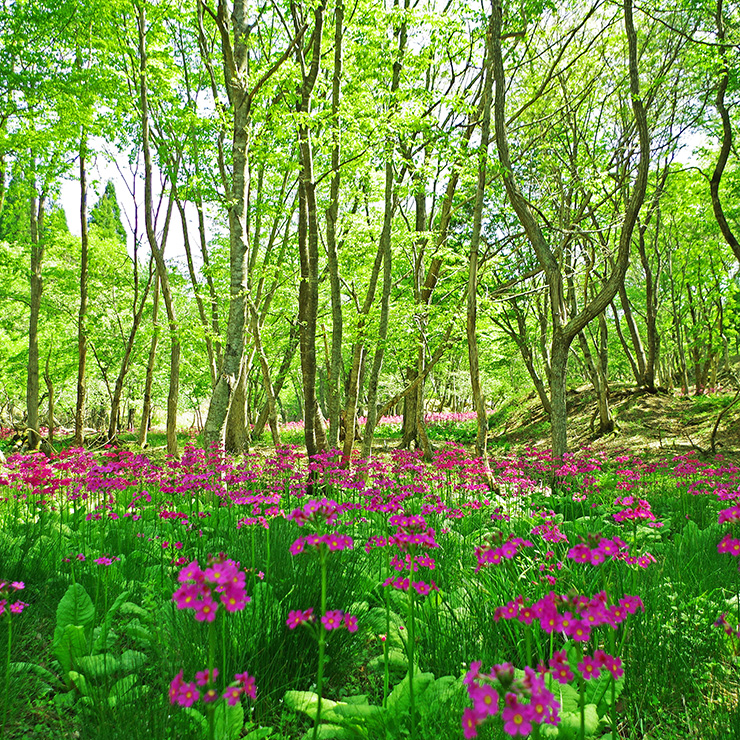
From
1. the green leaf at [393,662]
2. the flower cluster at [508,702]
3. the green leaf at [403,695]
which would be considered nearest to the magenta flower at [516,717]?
the flower cluster at [508,702]

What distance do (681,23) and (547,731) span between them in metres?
12.6

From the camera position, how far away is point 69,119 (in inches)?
355

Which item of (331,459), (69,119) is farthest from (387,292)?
(69,119)

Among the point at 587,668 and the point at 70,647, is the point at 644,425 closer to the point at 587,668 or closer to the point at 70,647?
the point at 587,668

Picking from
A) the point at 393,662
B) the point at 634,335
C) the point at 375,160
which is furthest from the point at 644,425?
the point at 393,662

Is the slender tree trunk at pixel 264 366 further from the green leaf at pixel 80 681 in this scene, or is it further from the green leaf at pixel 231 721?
the green leaf at pixel 231 721

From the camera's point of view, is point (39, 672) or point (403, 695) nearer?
point (403, 695)

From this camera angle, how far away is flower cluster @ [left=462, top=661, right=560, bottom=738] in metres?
0.93

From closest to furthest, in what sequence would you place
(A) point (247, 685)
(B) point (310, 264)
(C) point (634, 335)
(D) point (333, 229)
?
(A) point (247, 685), (B) point (310, 264), (D) point (333, 229), (C) point (634, 335)

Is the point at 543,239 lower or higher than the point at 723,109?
lower

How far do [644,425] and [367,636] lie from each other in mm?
11900

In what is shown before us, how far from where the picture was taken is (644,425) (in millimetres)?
11914

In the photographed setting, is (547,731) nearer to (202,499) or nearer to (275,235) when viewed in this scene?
(202,499)

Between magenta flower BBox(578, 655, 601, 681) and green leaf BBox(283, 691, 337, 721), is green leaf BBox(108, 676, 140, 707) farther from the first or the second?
magenta flower BBox(578, 655, 601, 681)
